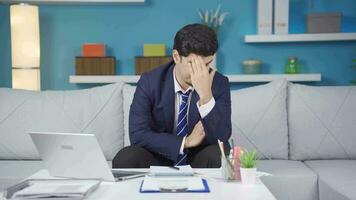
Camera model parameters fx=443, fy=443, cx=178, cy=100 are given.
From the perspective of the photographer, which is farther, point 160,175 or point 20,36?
point 20,36

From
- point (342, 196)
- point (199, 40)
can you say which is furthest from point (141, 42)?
point (342, 196)

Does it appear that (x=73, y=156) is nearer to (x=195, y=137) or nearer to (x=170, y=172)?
(x=170, y=172)

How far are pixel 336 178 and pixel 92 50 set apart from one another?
193 centimetres

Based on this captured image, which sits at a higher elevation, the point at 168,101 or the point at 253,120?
the point at 168,101

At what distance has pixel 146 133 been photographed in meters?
1.86

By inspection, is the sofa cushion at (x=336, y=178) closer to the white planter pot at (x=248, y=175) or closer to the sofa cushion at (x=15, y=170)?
the white planter pot at (x=248, y=175)

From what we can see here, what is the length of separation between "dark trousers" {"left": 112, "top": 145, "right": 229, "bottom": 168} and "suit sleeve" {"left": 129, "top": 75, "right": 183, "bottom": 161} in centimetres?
5

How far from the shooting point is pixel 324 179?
203 centimetres

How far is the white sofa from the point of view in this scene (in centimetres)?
247

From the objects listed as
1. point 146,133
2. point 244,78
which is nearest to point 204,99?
point 146,133

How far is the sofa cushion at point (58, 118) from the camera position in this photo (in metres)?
2.48

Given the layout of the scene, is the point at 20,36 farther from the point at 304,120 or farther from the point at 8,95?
the point at 304,120

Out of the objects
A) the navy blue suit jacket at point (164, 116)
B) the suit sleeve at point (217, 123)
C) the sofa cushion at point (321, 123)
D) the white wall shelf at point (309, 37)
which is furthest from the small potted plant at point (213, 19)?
the suit sleeve at point (217, 123)

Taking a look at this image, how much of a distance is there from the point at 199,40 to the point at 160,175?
0.57 meters
